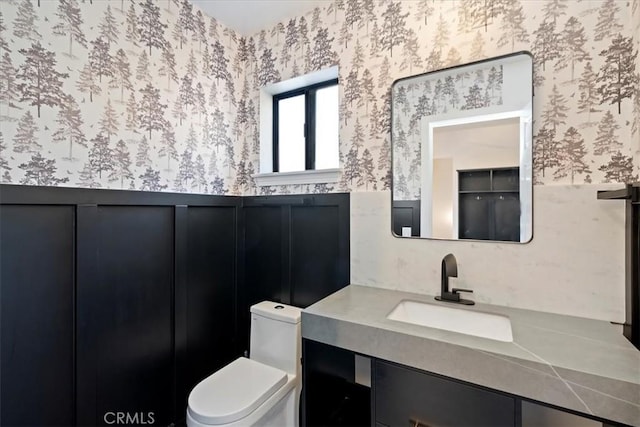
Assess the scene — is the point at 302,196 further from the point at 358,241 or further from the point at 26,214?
the point at 26,214

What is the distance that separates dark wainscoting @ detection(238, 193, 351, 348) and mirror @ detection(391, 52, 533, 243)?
1.31 feet

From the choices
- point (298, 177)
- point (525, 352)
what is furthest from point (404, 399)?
point (298, 177)

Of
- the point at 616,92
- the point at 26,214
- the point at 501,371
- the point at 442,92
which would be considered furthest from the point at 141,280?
the point at 616,92

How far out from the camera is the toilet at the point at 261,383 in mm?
1270

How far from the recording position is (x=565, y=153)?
1.21 meters

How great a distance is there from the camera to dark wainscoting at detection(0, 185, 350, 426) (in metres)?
1.16

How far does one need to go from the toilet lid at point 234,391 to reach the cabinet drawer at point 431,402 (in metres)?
0.62

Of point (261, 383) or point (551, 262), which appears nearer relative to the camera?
point (551, 262)

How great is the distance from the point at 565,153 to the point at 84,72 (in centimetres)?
220

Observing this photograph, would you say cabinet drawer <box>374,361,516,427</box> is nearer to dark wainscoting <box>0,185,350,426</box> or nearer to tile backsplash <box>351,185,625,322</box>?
tile backsplash <box>351,185,625,322</box>

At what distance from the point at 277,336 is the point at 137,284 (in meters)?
0.84

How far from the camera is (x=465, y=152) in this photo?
1.40 meters

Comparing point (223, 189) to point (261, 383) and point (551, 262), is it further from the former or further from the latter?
point (551, 262)

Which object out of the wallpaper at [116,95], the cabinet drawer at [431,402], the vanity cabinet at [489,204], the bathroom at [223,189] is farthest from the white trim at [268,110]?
the cabinet drawer at [431,402]
